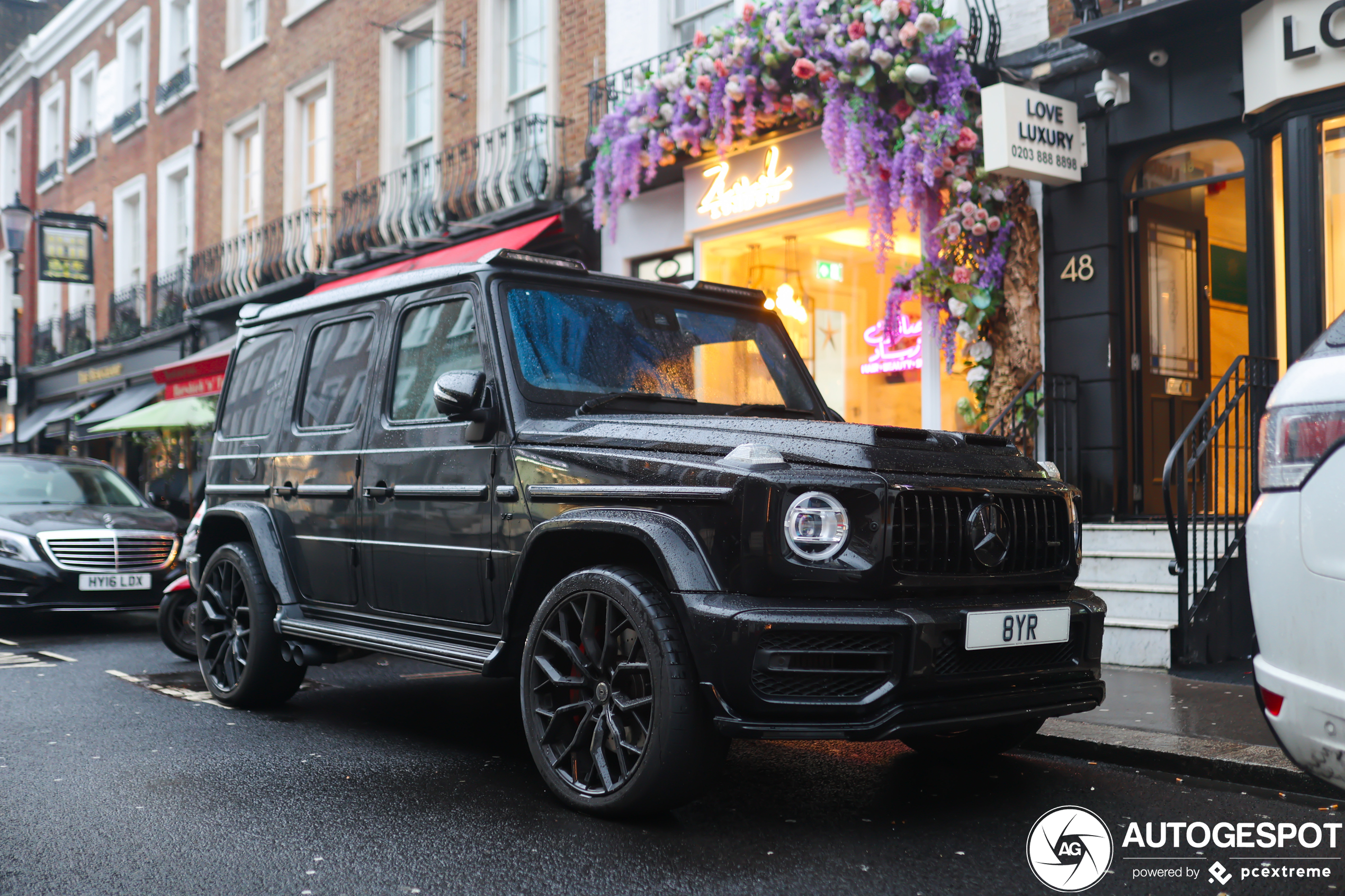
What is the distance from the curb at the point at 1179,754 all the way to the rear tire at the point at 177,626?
18.3 ft

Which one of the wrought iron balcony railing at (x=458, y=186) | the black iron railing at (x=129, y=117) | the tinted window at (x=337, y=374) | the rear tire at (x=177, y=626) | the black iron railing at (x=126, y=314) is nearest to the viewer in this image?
the tinted window at (x=337, y=374)

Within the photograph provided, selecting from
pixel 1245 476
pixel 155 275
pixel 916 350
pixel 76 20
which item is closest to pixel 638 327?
pixel 1245 476

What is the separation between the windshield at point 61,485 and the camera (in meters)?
A: 10.7

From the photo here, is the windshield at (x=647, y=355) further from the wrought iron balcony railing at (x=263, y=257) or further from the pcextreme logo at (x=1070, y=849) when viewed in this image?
the wrought iron balcony railing at (x=263, y=257)

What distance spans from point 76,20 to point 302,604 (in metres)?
27.4

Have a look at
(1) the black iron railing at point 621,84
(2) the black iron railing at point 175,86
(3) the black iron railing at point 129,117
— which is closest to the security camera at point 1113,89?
(1) the black iron railing at point 621,84

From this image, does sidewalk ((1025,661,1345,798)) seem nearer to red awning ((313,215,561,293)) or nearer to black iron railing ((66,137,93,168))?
red awning ((313,215,561,293))

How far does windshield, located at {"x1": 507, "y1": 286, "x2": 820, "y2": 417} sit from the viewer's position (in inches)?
193

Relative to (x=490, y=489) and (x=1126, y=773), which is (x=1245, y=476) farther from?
(x=490, y=489)

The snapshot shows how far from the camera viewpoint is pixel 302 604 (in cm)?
585

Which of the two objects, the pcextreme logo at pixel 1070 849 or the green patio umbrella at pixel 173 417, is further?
the green patio umbrella at pixel 173 417

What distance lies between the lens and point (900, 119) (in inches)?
387

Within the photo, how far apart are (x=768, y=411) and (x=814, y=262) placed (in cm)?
715

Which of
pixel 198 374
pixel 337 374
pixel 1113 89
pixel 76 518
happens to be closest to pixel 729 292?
pixel 337 374
